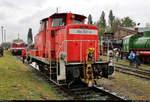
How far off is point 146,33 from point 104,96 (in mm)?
15480

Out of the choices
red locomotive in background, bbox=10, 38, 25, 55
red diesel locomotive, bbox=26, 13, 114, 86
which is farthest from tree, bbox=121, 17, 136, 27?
red diesel locomotive, bbox=26, 13, 114, 86

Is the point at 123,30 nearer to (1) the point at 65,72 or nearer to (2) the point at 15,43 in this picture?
(2) the point at 15,43

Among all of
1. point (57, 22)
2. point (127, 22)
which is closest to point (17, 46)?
point (57, 22)

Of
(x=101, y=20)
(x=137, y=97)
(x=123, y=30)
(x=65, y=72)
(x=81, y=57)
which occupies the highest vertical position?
(x=101, y=20)

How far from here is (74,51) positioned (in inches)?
292

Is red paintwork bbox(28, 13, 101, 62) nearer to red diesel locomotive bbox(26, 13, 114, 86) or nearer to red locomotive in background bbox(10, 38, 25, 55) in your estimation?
red diesel locomotive bbox(26, 13, 114, 86)

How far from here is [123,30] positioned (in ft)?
179

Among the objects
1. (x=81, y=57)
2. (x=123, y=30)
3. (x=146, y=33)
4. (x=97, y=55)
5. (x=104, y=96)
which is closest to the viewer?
(x=104, y=96)

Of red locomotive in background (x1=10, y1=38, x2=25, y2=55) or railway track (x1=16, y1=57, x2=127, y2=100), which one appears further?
red locomotive in background (x1=10, y1=38, x2=25, y2=55)

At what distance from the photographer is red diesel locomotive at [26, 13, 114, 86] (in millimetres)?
6664

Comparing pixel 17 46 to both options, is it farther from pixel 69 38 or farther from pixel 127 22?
pixel 127 22

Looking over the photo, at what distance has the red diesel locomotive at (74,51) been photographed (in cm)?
666

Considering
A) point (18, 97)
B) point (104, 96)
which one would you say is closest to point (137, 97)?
point (104, 96)

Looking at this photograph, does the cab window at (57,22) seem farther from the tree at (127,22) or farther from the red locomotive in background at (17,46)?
the tree at (127,22)
